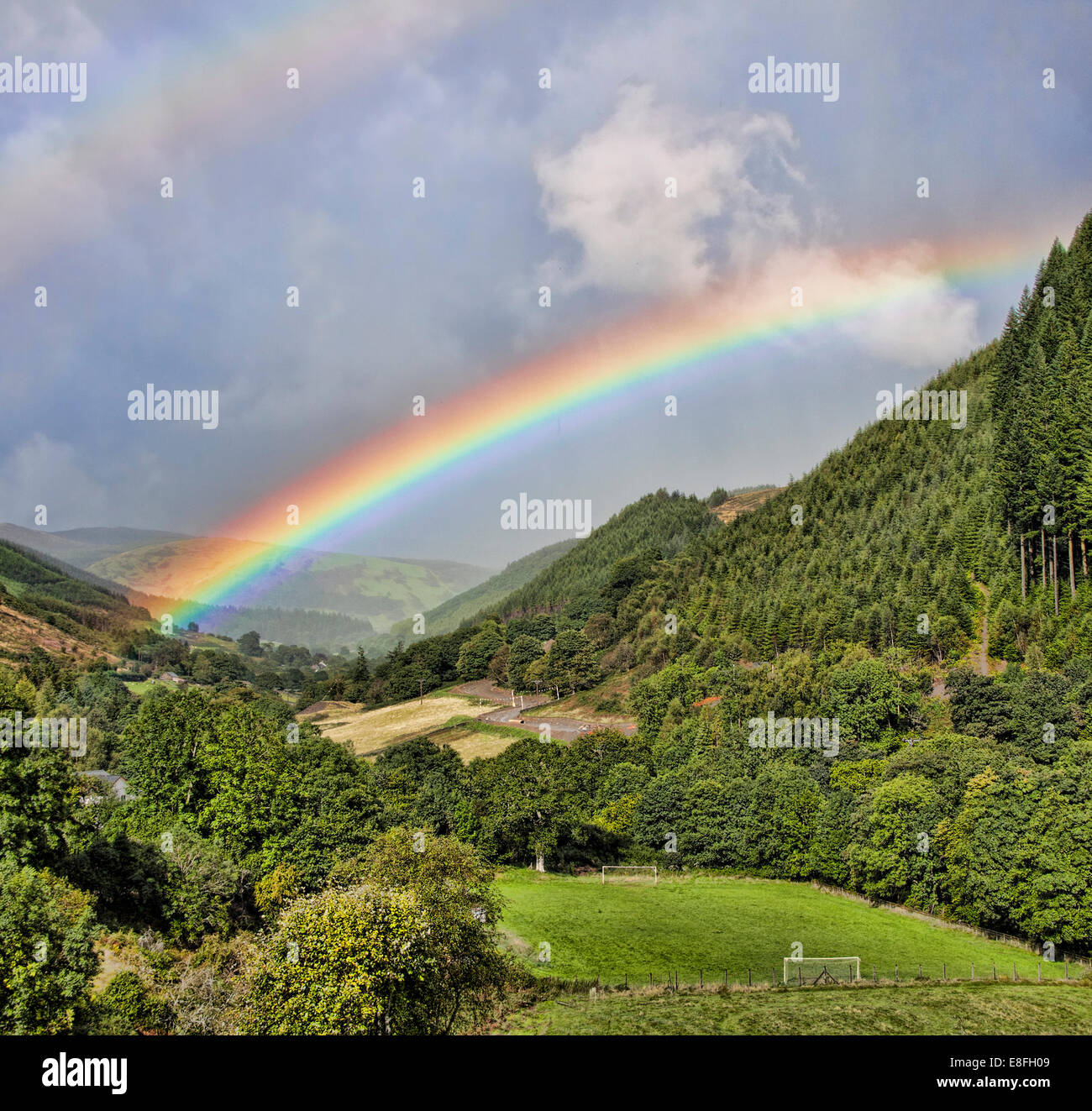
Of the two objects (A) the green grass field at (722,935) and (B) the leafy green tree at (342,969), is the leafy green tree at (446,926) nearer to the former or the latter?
(B) the leafy green tree at (342,969)

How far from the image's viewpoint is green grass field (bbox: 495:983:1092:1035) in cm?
3438

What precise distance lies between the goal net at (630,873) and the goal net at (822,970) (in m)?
22.7

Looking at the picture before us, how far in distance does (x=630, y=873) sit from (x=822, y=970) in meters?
27.3

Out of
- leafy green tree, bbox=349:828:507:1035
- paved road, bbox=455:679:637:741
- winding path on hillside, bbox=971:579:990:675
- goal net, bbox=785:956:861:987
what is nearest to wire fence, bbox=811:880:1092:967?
goal net, bbox=785:956:861:987

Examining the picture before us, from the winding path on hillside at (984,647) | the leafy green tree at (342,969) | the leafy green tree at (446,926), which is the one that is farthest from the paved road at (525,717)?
the leafy green tree at (342,969)

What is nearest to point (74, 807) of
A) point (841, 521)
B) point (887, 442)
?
point (841, 521)

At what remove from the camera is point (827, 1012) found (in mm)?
36938

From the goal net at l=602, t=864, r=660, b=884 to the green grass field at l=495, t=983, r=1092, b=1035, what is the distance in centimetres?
2715

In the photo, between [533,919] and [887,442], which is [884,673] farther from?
[887,442]

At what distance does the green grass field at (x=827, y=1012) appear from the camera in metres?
34.4

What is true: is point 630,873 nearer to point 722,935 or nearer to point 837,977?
point 722,935

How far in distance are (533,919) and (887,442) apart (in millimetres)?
128232

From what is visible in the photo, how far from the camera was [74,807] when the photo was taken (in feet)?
139

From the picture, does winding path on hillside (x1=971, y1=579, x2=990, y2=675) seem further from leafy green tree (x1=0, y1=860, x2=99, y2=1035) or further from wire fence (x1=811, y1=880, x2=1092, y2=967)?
leafy green tree (x1=0, y1=860, x2=99, y2=1035)
